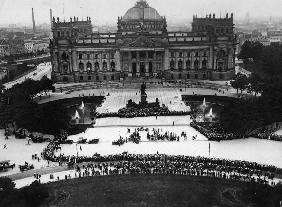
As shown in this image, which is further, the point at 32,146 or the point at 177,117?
the point at 177,117

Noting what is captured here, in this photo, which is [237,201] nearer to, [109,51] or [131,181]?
[131,181]

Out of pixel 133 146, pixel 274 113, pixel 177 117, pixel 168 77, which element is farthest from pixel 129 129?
pixel 168 77

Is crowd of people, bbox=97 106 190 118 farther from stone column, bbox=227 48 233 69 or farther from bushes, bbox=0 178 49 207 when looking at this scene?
stone column, bbox=227 48 233 69

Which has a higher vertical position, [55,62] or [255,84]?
[55,62]

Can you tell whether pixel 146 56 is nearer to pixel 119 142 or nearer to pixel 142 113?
pixel 142 113

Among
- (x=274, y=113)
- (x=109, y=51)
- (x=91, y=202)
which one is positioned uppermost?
(x=109, y=51)

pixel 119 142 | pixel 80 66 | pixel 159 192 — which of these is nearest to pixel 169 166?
pixel 159 192

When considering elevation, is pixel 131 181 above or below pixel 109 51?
below

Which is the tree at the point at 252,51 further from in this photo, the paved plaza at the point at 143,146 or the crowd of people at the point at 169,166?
the crowd of people at the point at 169,166
